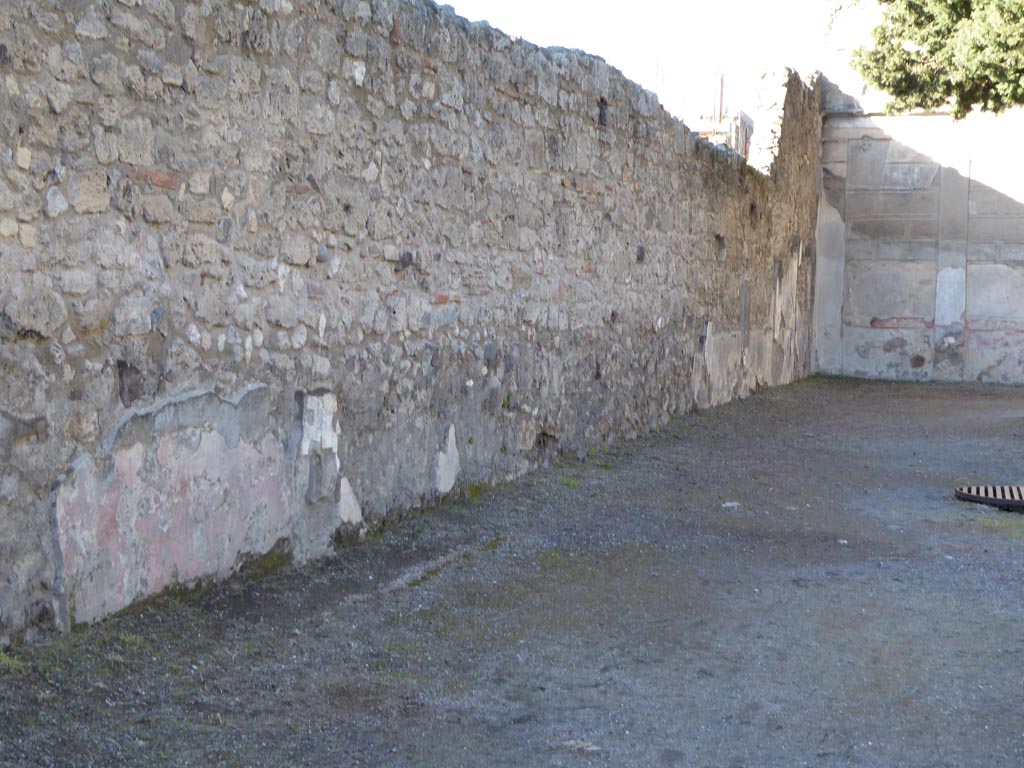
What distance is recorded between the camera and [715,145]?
8734 millimetres

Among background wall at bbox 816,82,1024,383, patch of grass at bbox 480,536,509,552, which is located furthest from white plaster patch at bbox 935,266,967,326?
patch of grass at bbox 480,536,509,552

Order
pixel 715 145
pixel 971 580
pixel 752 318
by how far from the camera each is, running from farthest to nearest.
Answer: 1. pixel 752 318
2. pixel 715 145
3. pixel 971 580

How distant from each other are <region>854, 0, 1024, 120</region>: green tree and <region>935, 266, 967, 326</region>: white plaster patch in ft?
5.77

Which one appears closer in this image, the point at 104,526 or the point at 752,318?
the point at 104,526

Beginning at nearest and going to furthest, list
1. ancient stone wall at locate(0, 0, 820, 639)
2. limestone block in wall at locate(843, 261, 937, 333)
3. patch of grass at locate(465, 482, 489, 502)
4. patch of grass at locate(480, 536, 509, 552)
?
ancient stone wall at locate(0, 0, 820, 639)
patch of grass at locate(480, 536, 509, 552)
patch of grass at locate(465, 482, 489, 502)
limestone block in wall at locate(843, 261, 937, 333)

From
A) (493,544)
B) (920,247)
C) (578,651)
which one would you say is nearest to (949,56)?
(920,247)

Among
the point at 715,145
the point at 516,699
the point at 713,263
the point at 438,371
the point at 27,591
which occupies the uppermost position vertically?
the point at 715,145

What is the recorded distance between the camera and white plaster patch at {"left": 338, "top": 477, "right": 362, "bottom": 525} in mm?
4016

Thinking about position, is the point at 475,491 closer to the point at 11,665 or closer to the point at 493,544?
the point at 493,544

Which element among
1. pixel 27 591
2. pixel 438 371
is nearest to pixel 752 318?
pixel 438 371

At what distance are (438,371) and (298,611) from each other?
1542 millimetres

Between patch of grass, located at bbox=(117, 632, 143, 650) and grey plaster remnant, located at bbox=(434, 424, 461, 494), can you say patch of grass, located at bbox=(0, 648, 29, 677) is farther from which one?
grey plaster remnant, located at bbox=(434, 424, 461, 494)

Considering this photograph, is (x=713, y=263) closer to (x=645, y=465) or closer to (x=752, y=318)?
(x=752, y=318)

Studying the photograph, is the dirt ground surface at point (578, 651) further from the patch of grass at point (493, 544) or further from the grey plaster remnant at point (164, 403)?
the grey plaster remnant at point (164, 403)
